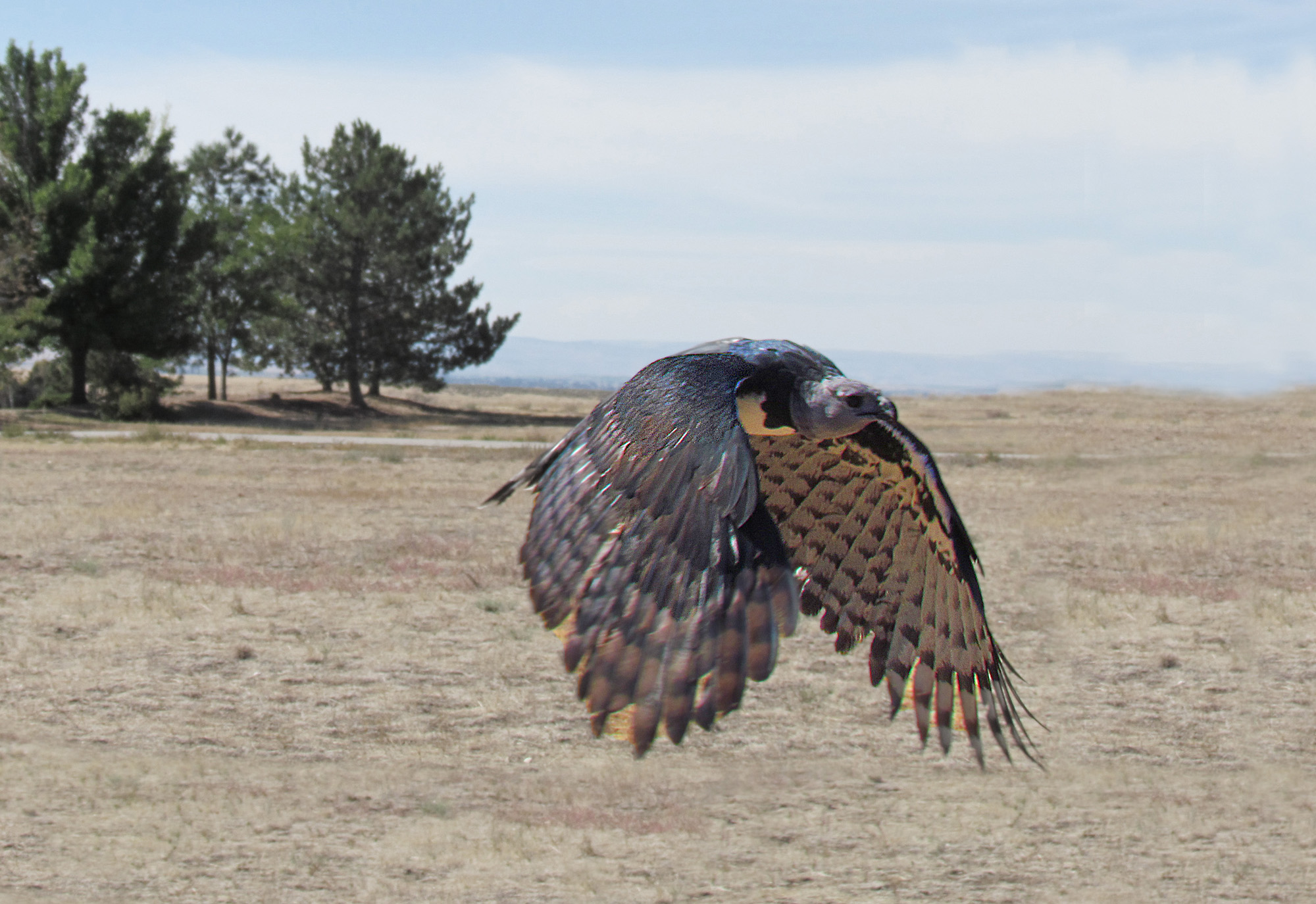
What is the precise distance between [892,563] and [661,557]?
1.24 m

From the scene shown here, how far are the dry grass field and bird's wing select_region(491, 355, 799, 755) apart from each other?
364 centimetres

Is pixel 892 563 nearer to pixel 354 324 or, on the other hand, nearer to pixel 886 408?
pixel 886 408

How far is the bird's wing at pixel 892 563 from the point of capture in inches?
110

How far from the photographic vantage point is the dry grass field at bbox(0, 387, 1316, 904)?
5.37 m

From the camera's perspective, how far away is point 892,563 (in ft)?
9.77

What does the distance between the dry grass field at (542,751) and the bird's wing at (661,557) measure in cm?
364

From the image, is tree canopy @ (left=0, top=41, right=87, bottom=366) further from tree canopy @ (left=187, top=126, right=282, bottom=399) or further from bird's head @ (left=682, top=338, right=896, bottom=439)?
bird's head @ (left=682, top=338, right=896, bottom=439)

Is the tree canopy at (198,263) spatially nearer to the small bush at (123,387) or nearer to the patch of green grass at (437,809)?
the small bush at (123,387)

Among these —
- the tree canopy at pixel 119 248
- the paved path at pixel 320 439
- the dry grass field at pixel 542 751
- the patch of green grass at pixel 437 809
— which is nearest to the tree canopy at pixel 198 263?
the tree canopy at pixel 119 248

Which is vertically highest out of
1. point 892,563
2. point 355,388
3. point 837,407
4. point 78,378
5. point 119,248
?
point 119,248

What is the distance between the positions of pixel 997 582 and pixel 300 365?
1680 inches

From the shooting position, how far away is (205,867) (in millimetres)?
5320

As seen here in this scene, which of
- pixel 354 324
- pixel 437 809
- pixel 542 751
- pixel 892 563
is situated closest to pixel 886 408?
pixel 892 563

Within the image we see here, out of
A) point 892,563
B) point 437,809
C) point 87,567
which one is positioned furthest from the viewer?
point 87,567
